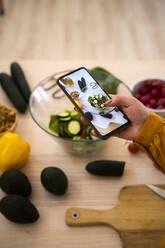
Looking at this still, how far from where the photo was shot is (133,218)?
74 centimetres

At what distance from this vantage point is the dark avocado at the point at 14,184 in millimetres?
734

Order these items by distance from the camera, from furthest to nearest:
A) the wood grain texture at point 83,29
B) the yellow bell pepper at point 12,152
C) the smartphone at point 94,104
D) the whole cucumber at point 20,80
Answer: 1. the wood grain texture at point 83,29
2. the whole cucumber at point 20,80
3. the yellow bell pepper at point 12,152
4. the smartphone at point 94,104

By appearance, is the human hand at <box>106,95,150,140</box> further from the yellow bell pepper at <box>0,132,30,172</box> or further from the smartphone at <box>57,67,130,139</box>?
the yellow bell pepper at <box>0,132,30,172</box>

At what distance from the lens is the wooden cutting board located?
2.32 ft

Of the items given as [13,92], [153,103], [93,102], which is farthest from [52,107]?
[153,103]

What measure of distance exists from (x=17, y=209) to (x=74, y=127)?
344 millimetres

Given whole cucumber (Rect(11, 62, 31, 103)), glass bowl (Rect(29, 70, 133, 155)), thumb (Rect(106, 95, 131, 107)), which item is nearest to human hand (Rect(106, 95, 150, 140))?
thumb (Rect(106, 95, 131, 107))

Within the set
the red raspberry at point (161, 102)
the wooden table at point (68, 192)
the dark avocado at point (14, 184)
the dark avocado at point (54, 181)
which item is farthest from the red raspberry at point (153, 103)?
the dark avocado at point (14, 184)

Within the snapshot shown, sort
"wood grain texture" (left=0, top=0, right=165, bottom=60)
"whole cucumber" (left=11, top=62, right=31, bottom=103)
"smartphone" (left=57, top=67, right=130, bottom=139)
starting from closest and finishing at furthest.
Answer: "smartphone" (left=57, top=67, right=130, bottom=139) → "whole cucumber" (left=11, top=62, right=31, bottom=103) → "wood grain texture" (left=0, top=0, right=165, bottom=60)

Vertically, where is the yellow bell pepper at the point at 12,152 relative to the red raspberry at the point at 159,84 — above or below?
below

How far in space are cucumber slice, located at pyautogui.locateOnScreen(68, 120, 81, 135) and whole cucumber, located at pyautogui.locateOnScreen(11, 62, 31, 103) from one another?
0.30m

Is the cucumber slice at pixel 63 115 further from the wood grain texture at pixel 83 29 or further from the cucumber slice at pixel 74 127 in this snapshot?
the wood grain texture at pixel 83 29

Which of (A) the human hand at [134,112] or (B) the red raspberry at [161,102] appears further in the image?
(B) the red raspberry at [161,102]

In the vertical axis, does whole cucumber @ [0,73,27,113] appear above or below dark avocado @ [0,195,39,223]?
above
